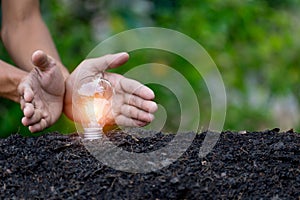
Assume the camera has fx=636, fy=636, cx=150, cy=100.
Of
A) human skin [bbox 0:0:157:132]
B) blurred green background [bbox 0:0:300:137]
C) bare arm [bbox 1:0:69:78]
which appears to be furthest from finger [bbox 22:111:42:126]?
blurred green background [bbox 0:0:300:137]

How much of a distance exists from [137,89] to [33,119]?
0.39m

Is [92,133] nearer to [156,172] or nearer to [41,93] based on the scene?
[156,172]

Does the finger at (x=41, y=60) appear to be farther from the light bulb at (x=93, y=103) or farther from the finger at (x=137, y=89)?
the finger at (x=137, y=89)

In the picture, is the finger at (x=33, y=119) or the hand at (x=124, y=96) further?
the hand at (x=124, y=96)

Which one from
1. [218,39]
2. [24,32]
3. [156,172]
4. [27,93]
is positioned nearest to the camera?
[156,172]

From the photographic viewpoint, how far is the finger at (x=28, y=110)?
2122 millimetres

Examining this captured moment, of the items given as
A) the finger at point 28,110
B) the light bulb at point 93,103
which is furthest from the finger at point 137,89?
the finger at point 28,110

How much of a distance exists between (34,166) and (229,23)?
276 cm

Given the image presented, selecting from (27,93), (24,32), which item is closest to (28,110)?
(27,93)

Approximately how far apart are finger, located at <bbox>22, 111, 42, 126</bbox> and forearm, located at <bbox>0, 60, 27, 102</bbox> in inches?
14.7

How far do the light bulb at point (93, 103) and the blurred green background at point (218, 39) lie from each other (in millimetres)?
1510

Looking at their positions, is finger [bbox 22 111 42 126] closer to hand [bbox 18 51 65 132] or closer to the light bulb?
hand [bbox 18 51 65 132]

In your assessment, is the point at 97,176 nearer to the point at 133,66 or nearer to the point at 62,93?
the point at 62,93

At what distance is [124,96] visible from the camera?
7.91 ft
